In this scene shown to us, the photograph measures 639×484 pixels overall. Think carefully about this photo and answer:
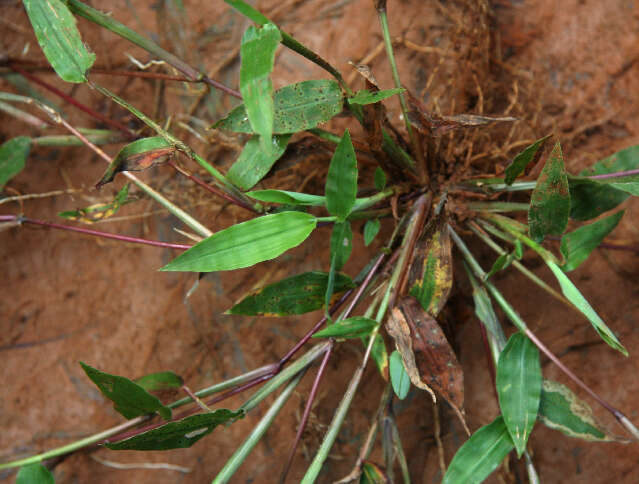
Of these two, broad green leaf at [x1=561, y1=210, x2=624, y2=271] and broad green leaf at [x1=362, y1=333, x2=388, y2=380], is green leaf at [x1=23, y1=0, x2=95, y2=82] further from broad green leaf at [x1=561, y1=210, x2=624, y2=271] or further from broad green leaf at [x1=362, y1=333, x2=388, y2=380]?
broad green leaf at [x1=561, y1=210, x2=624, y2=271]

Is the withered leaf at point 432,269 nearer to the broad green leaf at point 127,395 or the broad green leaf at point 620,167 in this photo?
the broad green leaf at point 620,167

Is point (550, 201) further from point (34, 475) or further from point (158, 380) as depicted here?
point (34, 475)

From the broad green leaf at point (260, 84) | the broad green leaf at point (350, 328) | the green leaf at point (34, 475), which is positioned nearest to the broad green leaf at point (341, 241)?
the broad green leaf at point (350, 328)

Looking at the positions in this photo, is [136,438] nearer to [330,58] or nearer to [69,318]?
[69,318]

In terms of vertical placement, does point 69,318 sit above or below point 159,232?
below

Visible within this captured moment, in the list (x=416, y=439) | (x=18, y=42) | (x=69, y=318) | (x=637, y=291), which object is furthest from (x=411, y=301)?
(x=18, y=42)

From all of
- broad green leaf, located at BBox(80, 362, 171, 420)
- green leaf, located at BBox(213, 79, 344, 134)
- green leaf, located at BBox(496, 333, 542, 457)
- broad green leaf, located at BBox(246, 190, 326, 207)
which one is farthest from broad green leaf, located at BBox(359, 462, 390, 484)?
green leaf, located at BBox(213, 79, 344, 134)

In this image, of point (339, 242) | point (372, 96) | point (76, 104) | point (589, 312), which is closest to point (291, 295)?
point (339, 242)
